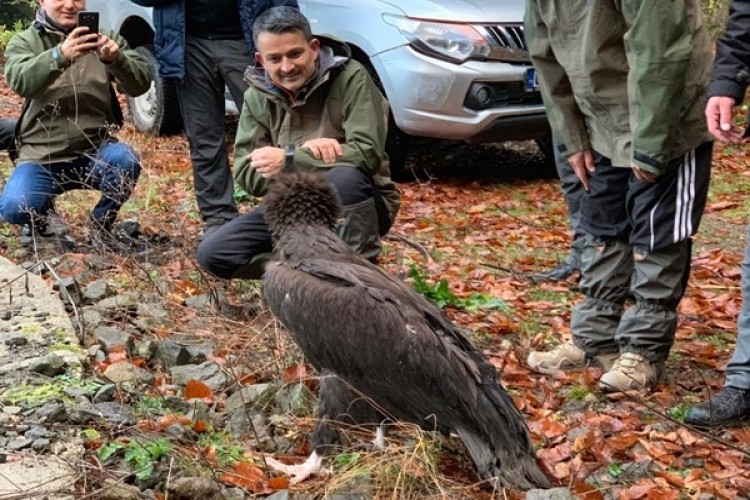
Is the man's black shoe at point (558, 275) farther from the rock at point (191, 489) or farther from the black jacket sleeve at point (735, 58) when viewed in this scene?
the rock at point (191, 489)

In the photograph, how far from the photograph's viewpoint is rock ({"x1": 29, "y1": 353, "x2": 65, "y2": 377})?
442 cm

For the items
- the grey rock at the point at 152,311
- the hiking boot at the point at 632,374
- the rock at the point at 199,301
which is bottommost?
the rock at the point at 199,301

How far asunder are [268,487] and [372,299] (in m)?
0.85

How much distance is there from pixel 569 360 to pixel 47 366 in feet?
8.36

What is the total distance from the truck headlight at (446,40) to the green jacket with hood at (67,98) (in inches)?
93.2

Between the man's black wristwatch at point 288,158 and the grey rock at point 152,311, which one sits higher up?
the man's black wristwatch at point 288,158

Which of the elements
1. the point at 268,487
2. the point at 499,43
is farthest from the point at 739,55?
the point at 499,43

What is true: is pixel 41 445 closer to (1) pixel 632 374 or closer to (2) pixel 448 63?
(1) pixel 632 374

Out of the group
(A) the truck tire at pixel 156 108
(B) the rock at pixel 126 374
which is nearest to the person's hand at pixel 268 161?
(B) the rock at pixel 126 374

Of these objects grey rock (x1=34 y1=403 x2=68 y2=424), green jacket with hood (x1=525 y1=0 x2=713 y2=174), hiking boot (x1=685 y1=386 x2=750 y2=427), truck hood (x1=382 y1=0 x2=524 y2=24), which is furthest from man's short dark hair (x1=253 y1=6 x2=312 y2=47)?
truck hood (x1=382 y1=0 x2=524 y2=24)

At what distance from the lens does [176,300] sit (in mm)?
5883

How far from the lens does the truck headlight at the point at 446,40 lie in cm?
802

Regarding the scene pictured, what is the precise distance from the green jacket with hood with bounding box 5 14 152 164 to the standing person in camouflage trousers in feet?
10.8

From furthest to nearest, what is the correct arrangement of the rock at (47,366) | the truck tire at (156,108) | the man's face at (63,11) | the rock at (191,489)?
the truck tire at (156,108) → the man's face at (63,11) → the rock at (47,366) → the rock at (191,489)
